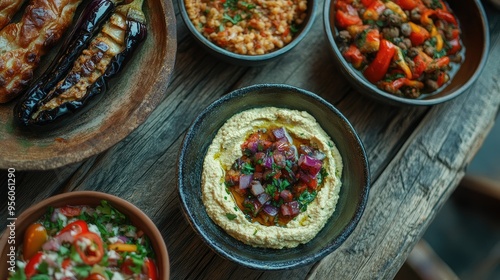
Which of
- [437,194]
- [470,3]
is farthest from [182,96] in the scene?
[470,3]

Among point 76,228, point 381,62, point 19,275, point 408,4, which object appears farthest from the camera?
point 408,4

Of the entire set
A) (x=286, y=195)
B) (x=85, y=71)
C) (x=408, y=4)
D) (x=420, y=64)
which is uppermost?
(x=85, y=71)

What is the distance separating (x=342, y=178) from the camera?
140 inches

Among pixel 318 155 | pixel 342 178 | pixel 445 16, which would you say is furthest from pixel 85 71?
pixel 445 16

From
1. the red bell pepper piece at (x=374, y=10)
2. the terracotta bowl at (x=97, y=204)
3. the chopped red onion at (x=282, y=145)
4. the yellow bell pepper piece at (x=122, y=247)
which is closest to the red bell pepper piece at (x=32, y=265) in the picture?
the terracotta bowl at (x=97, y=204)

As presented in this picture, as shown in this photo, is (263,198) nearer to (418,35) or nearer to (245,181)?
(245,181)

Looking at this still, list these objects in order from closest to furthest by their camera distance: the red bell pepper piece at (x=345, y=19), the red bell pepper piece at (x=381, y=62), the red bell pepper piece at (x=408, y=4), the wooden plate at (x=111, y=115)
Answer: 1. the wooden plate at (x=111, y=115)
2. the red bell pepper piece at (x=381, y=62)
3. the red bell pepper piece at (x=345, y=19)
4. the red bell pepper piece at (x=408, y=4)

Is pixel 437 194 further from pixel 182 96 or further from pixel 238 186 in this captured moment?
pixel 182 96

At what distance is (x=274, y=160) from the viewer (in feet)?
11.0

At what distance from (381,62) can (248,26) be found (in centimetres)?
88

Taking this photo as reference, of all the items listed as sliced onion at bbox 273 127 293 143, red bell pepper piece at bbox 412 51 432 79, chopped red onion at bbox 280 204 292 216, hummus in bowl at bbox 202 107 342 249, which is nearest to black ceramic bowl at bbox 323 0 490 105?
red bell pepper piece at bbox 412 51 432 79

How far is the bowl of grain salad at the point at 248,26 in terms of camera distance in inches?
142

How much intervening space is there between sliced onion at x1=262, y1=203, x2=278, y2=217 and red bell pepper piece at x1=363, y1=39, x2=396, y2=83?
3.61ft

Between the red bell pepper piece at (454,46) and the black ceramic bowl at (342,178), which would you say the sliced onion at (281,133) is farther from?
the red bell pepper piece at (454,46)
